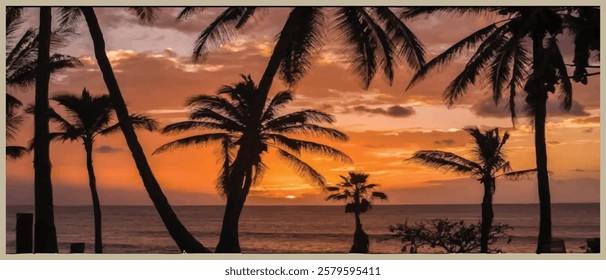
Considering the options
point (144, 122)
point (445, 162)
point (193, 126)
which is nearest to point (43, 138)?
point (193, 126)

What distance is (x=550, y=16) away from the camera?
33.6 feet

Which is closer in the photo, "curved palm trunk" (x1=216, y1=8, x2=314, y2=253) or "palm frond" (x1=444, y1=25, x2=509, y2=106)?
"curved palm trunk" (x1=216, y1=8, x2=314, y2=253)

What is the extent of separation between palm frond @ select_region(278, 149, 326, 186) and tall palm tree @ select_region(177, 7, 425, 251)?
6488 mm

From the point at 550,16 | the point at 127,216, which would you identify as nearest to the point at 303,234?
the point at 127,216

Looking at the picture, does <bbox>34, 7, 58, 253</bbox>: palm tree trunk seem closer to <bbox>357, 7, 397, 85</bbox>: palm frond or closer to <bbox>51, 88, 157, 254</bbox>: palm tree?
<bbox>357, 7, 397, 85</bbox>: palm frond

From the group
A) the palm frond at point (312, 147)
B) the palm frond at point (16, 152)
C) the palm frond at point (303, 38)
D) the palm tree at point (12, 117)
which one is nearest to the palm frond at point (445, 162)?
the palm frond at point (312, 147)

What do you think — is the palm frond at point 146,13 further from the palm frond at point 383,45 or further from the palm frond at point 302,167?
the palm frond at point 302,167

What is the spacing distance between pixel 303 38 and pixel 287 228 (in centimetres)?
6382

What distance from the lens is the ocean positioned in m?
61.8

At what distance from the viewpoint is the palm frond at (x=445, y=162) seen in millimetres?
25188

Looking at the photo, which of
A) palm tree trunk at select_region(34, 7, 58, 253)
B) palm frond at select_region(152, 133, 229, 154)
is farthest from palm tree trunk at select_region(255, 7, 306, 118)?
palm frond at select_region(152, 133, 229, 154)

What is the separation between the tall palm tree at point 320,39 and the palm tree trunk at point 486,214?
690 cm

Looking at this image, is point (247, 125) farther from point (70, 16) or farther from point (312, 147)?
point (70, 16)

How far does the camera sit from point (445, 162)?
993 inches
